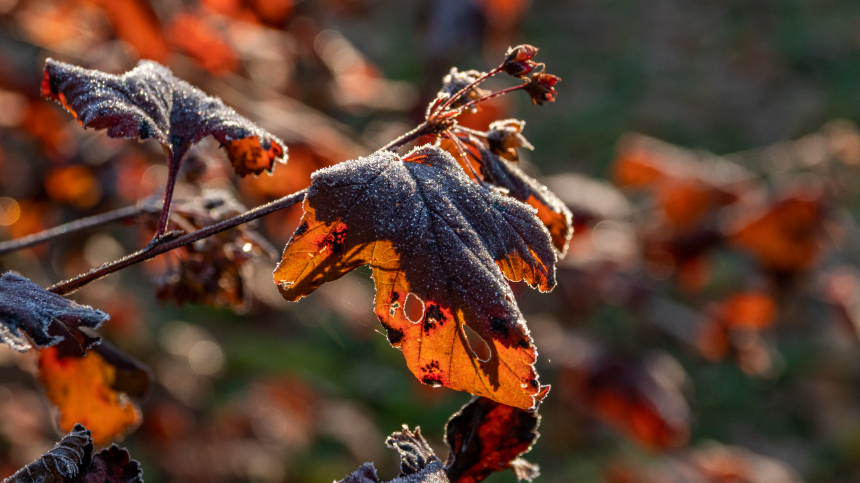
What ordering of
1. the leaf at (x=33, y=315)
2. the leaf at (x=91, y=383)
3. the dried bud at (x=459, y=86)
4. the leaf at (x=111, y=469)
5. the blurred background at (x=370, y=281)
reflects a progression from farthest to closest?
the blurred background at (x=370, y=281)
the leaf at (x=91, y=383)
the dried bud at (x=459, y=86)
the leaf at (x=111, y=469)
the leaf at (x=33, y=315)

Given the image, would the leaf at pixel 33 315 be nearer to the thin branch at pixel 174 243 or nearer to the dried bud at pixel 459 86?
the thin branch at pixel 174 243

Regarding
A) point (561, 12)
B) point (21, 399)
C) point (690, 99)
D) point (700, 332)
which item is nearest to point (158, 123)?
point (700, 332)

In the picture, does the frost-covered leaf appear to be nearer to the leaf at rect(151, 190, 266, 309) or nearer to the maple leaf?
the maple leaf

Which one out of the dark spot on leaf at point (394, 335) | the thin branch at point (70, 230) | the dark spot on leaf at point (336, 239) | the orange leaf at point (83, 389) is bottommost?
Result: the orange leaf at point (83, 389)

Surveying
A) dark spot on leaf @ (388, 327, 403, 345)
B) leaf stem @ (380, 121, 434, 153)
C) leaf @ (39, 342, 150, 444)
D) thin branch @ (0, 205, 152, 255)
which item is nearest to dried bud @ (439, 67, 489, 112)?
leaf stem @ (380, 121, 434, 153)

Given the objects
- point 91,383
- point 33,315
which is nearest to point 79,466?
point 33,315

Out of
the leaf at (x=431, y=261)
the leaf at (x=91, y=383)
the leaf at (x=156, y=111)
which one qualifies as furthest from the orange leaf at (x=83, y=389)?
the leaf at (x=431, y=261)

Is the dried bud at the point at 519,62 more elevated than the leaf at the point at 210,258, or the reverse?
the dried bud at the point at 519,62
